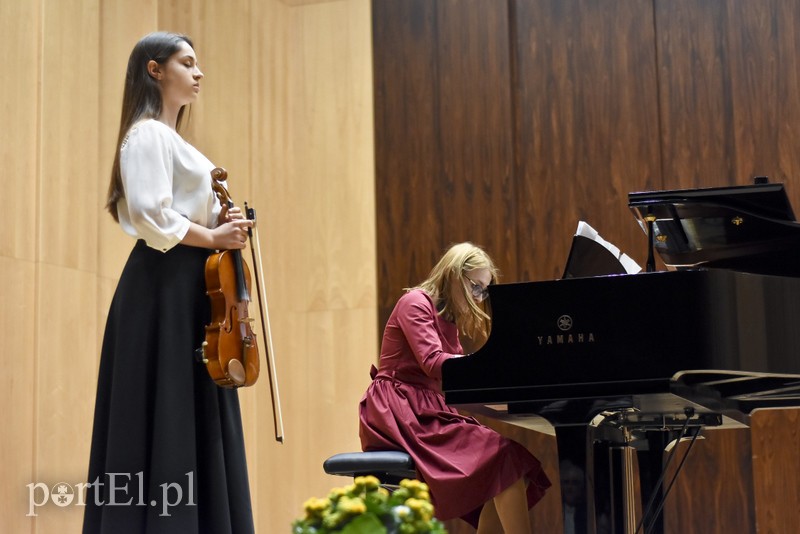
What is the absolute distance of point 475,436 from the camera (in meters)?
3.58

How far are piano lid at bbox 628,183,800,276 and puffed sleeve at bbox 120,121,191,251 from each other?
1217 millimetres

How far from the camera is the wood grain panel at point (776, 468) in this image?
4.71m

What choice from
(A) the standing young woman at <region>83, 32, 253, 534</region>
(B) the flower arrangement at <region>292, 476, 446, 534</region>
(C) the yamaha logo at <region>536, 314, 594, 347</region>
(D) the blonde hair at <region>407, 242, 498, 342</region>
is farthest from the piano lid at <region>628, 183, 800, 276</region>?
(B) the flower arrangement at <region>292, 476, 446, 534</region>

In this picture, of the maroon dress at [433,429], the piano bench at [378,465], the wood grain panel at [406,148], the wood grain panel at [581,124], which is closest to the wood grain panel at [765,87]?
the wood grain panel at [581,124]

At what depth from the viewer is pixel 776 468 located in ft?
15.6

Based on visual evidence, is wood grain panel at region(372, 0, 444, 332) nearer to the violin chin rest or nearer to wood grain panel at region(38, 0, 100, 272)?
wood grain panel at region(38, 0, 100, 272)

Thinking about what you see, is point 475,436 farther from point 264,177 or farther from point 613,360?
point 264,177

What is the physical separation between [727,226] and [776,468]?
2.21 metres

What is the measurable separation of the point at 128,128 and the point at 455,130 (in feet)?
8.62

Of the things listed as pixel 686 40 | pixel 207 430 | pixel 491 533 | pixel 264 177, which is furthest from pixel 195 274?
pixel 686 40

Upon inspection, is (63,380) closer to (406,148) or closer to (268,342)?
(268,342)

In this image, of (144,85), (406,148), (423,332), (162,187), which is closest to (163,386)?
(162,187)

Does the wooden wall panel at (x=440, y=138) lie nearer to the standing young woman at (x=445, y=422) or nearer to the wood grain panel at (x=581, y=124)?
the wood grain panel at (x=581, y=124)

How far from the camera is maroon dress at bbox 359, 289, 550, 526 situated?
349 cm
